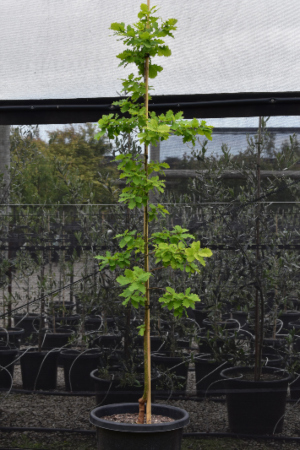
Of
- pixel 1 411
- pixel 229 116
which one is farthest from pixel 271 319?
pixel 1 411

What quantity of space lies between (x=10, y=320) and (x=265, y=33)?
211 centimetres

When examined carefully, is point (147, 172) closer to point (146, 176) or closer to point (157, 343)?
point (146, 176)

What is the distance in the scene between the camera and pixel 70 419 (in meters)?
3.01

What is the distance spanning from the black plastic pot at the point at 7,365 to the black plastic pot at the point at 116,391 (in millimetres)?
470

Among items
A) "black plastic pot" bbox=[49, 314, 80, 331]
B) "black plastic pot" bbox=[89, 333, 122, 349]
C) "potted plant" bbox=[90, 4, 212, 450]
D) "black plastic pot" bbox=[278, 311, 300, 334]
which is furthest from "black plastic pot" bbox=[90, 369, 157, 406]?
"black plastic pot" bbox=[278, 311, 300, 334]

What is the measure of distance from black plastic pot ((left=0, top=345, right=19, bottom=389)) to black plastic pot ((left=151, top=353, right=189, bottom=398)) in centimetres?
79

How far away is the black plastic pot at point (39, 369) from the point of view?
10.1ft

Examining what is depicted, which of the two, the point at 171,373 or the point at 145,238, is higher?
the point at 145,238

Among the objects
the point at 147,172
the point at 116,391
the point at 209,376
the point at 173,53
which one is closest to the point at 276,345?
the point at 209,376

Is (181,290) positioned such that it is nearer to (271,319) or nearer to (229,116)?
(271,319)

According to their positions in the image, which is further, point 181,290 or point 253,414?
point 181,290

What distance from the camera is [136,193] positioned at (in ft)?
7.43

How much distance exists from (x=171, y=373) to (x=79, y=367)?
1.69 feet

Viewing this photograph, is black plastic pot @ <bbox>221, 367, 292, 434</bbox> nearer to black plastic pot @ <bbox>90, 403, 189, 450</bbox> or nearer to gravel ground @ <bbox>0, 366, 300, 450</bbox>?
gravel ground @ <bbox>0, 366, 300, 450</bbox>
